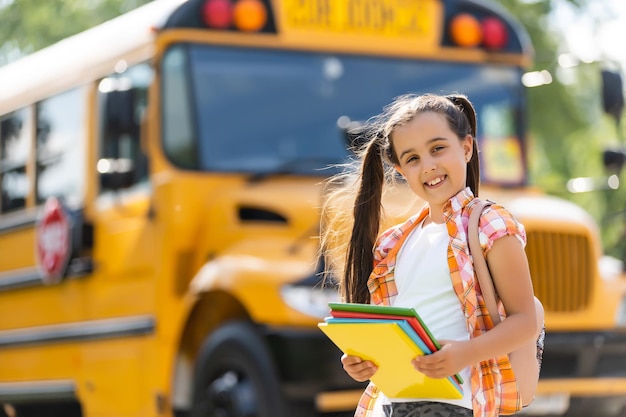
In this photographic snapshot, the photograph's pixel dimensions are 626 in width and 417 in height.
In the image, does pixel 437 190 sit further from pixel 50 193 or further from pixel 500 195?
pixel 50 193

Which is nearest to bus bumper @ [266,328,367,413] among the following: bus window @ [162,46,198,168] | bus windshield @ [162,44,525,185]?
bus windshield @ [162,44,525,185]

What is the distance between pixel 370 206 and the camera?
9.79ft

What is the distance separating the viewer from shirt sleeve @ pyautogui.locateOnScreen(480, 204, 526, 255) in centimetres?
262

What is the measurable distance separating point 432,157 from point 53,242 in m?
4.54

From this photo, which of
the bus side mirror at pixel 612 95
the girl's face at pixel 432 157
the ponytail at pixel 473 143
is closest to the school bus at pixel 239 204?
the bus side mirror at pixel 612 95

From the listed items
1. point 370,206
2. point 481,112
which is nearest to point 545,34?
point 481,112

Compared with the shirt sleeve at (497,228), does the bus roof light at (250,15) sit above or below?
above

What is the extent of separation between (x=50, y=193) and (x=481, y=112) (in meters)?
2.10

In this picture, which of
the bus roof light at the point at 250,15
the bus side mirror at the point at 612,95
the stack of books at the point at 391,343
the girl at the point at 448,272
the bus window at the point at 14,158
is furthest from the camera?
the bus window at the point at 14,158

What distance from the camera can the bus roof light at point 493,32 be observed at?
7012 millimetres

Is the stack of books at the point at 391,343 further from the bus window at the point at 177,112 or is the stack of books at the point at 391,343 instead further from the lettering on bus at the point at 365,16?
the lettering on bus at the point at 365,16

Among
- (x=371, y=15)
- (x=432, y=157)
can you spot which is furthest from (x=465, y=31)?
(x=432, y=157)

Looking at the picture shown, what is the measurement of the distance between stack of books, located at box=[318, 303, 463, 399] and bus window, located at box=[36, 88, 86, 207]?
14.7ft

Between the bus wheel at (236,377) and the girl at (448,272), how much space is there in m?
2.62
